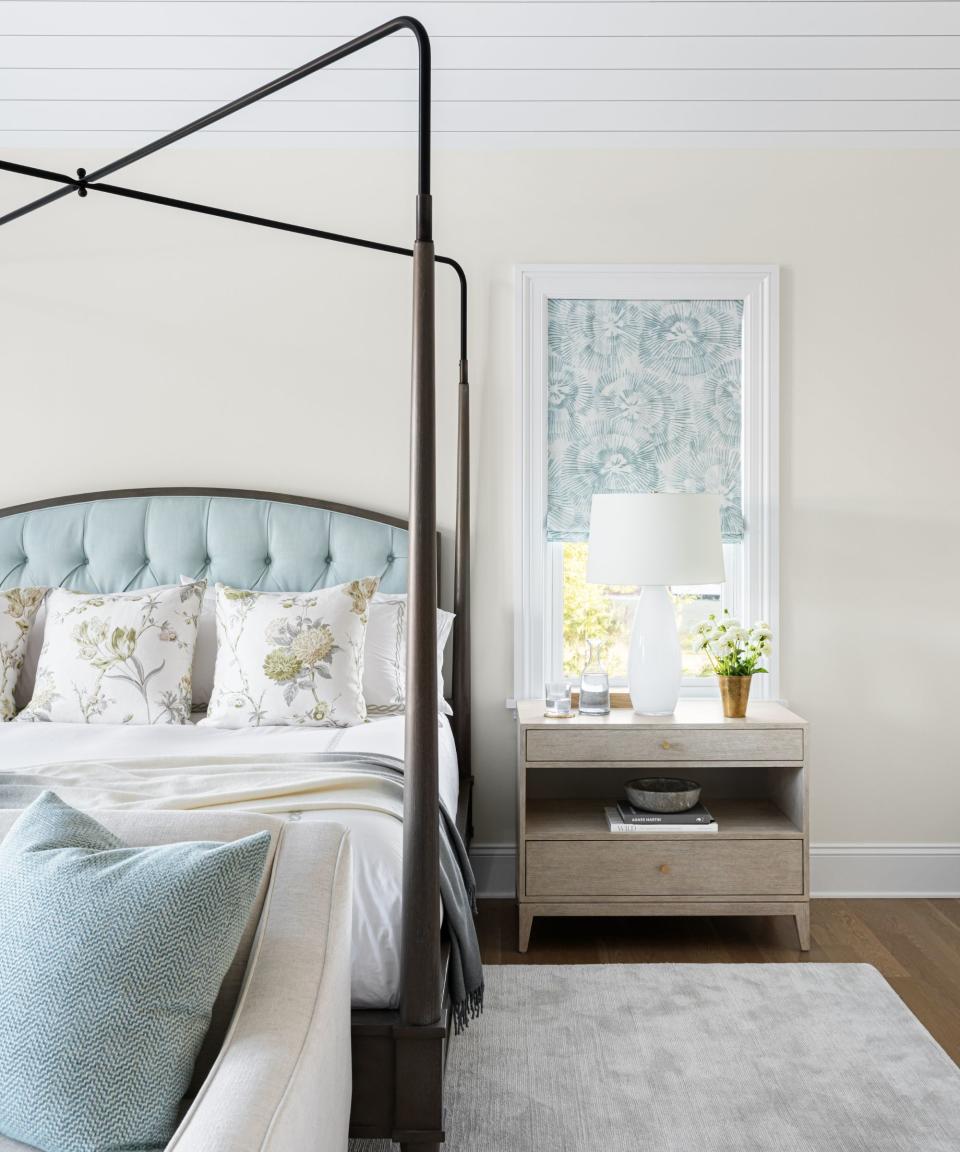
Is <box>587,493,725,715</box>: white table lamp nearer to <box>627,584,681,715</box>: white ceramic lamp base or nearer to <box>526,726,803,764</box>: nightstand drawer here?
<box>627,584,681,715</box>: white ceramic lamp base

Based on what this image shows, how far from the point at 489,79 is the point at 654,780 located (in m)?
2.22

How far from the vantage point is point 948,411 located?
3.24 metres

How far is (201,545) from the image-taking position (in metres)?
3.18

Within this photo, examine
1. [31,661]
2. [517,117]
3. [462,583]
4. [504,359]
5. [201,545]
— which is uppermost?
[517,117]

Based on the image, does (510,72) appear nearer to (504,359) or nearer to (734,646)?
(504,359)

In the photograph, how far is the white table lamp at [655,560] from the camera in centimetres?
283

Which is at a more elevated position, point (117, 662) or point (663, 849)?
point (117, 662)

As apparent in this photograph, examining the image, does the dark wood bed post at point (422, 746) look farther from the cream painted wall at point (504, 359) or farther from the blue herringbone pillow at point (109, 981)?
the cream painted wall at point (504, 359)

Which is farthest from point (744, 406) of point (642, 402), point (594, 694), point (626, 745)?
point (626, 745)

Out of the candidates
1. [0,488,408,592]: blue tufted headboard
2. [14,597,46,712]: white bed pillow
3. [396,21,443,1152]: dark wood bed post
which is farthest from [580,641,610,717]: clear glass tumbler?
[14,597,46,712]: white bed pillow

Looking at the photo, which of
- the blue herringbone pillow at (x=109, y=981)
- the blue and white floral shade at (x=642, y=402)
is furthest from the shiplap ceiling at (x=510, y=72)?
the blue herringbone pillow at (x=109, y=981)

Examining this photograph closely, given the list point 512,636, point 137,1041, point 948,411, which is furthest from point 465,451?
point 137,1041

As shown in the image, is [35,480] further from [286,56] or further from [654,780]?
[654,780]

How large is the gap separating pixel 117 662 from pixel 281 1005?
1.64 meters
